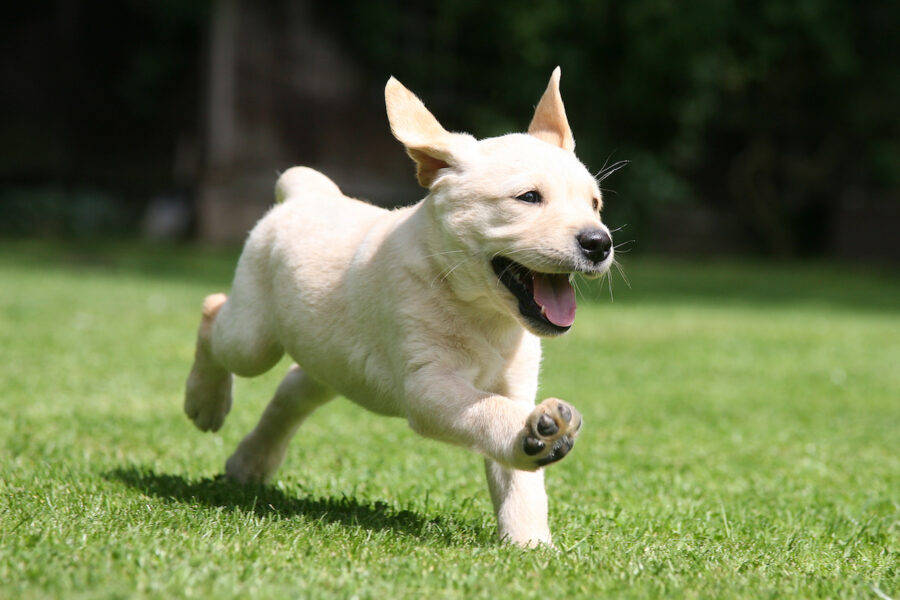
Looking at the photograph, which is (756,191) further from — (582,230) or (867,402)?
(582,230)

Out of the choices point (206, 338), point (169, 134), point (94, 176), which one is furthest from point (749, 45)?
point (206, 338)

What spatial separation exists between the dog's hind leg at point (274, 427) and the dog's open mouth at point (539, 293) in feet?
4.31

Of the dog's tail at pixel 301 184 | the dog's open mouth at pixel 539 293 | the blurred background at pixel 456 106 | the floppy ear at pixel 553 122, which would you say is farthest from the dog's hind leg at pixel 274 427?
the blurred background at pixel 456 106

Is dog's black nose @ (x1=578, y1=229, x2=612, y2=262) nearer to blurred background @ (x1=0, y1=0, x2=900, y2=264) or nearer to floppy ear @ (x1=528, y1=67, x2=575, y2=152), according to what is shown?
floppy ear @ (x1=528, y1=67, x2=575, y2=152)

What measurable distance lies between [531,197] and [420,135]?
53 cm

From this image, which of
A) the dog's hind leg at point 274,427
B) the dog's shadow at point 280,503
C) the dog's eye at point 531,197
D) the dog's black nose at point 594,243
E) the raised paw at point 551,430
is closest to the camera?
the raised paw at point 551,430

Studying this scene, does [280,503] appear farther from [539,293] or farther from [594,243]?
[594,243]

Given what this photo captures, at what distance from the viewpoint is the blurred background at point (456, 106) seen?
65.5ft

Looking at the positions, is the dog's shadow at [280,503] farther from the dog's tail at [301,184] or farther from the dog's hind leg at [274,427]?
the dog's tail at [301,184]

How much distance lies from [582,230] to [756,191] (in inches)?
910

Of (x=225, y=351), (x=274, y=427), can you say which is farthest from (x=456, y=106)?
(x=225, y=351)

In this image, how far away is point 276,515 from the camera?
3.71 meters

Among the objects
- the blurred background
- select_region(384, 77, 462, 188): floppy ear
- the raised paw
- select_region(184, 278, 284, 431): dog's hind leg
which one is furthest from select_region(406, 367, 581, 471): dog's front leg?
the blurred background

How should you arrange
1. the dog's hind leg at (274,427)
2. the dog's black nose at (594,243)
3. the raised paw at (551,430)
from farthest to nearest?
the dog's hind leg at (274,427) → the dog's black nose at (594,243) → the raised paw at (551,430)
